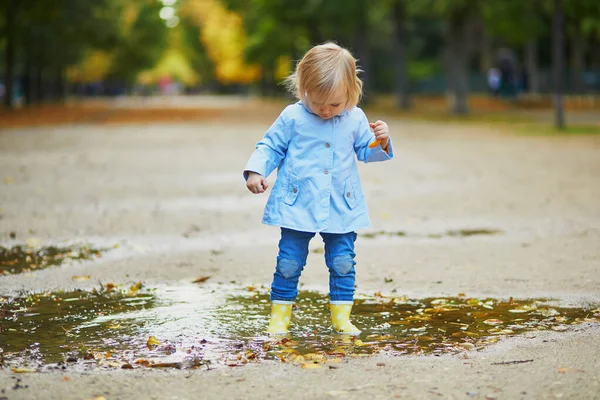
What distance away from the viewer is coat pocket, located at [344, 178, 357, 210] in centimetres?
504

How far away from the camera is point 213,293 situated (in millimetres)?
6172

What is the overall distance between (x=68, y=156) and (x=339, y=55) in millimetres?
14295

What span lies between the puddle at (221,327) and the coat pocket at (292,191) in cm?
64

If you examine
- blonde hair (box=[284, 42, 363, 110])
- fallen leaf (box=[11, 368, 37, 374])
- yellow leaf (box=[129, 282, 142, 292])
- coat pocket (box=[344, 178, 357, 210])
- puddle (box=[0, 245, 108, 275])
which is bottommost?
puddle (box=[0, 245, 108, 275])

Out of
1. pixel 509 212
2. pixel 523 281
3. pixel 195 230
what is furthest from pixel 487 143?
pixel 523 281

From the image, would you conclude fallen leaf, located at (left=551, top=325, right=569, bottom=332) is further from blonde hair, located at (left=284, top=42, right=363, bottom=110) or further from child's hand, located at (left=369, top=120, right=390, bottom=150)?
blonde hair, located at (left=284, top=42, right=363, bottom=110)

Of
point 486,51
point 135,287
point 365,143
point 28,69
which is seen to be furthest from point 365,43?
point 365,143

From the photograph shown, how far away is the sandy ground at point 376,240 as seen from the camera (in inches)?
158

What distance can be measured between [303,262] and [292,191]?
0.37 m

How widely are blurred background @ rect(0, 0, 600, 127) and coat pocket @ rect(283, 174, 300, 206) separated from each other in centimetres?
1365

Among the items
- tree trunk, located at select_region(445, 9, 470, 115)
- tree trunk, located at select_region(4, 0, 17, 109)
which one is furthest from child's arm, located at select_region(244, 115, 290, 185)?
tree trunk, located at select_region(4, 0, 17, 109)

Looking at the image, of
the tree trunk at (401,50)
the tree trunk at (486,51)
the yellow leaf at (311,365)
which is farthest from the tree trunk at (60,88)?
the yellow leaf at (311,365)

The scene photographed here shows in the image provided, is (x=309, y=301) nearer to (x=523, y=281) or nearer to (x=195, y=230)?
(x=523, y=281)

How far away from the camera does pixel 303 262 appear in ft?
16.8
